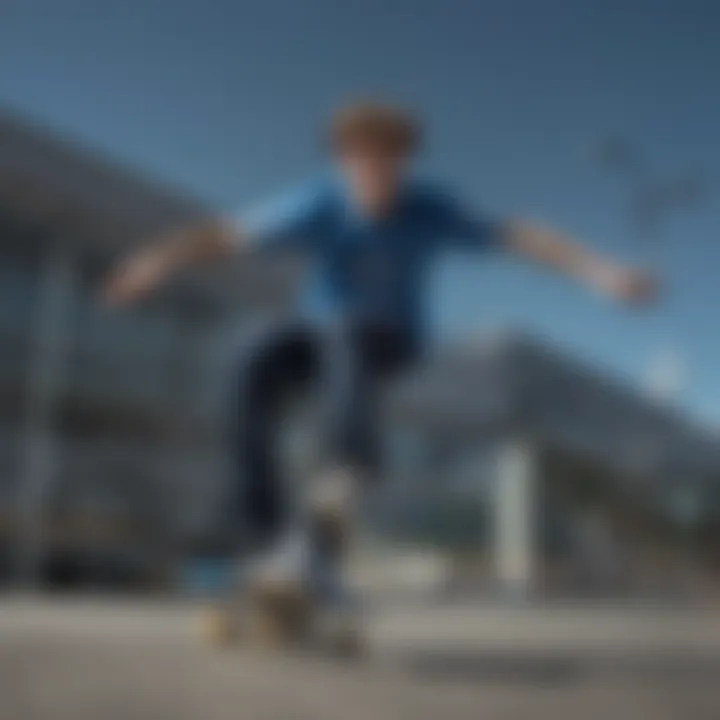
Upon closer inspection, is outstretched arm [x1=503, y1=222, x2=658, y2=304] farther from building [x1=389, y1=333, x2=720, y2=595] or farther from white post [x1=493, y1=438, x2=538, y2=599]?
white post [x1=493, y1=438, x2=538, y2=599]

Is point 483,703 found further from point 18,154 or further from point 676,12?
point 18,154

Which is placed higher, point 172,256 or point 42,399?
point 42,399

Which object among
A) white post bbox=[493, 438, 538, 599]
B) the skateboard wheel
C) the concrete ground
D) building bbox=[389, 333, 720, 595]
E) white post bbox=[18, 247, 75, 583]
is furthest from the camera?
white post bbox=[18, 247, 75, 583]

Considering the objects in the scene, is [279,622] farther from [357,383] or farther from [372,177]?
[372,177]

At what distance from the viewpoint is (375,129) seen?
1223mm

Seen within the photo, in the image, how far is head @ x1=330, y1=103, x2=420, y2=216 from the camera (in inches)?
47.9

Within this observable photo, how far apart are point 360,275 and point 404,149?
16cm

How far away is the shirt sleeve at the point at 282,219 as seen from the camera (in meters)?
1.33

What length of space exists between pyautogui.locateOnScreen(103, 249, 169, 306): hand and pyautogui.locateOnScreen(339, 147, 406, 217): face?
0.25m

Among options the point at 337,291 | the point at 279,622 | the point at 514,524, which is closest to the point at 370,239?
the point at 337,291

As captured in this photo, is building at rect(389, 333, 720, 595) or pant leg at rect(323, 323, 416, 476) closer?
pant leg at rect(323, 323, 416, 476)

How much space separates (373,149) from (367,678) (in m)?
0.63

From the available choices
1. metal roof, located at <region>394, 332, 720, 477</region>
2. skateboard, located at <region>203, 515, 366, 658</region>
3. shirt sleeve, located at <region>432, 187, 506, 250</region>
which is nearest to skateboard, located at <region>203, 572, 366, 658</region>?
skateboard, located at <region>203, 515, 366, 658</region>

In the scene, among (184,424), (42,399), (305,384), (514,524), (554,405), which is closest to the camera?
(305,384)
